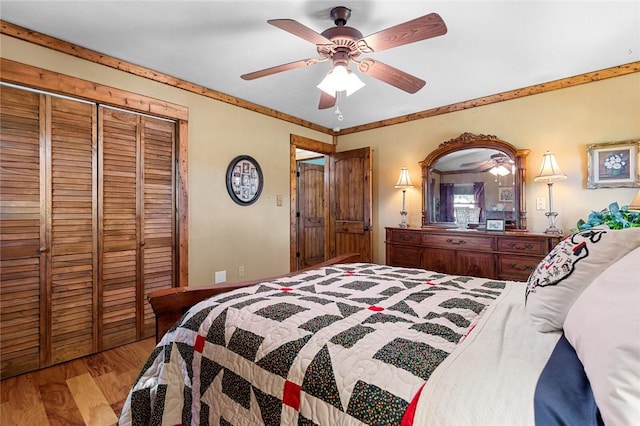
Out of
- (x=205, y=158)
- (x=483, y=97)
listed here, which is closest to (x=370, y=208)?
(x=483, y=97)

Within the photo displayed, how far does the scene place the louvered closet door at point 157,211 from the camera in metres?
2.80

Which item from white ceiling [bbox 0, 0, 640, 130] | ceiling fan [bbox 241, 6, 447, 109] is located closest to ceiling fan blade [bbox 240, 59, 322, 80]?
ceiling fan [bbox 241, 6, 447, 109]

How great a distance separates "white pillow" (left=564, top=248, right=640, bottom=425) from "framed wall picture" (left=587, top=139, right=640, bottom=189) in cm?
264

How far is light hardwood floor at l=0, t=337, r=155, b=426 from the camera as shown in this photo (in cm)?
175

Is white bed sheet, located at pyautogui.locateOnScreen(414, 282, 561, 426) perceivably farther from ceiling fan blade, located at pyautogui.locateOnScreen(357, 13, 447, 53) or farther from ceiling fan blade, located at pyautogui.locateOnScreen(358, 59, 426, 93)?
ceiling fan blade, located at pyautogui.locateOnScreen(358, 59, 426, 93)

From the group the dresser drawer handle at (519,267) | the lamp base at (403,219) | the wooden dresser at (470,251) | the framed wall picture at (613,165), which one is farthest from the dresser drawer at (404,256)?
the framed wall picture at (613,165)

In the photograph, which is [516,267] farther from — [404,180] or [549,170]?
[404,180]

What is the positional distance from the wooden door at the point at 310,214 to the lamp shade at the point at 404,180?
2123 millimetres

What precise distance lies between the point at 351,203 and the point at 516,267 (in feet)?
7.14

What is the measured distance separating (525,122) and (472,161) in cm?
62

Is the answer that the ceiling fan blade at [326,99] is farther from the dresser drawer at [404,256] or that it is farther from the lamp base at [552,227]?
the lamp base at [552,227]

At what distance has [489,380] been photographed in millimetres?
729

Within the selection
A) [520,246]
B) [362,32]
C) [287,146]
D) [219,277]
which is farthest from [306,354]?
[287,146]

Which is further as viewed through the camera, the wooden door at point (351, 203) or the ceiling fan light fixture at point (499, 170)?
the wooden door at point (351, 203)
